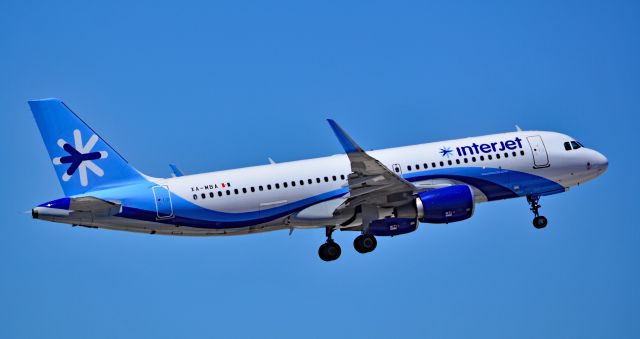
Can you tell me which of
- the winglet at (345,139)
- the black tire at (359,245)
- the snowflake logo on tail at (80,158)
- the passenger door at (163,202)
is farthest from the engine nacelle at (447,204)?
the snowflake logo on tail at (80,158)

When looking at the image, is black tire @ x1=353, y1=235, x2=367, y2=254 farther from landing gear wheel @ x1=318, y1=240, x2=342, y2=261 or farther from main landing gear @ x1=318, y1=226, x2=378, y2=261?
landing gear wheel @ x1=318, y1=240, x2=342, y2=261

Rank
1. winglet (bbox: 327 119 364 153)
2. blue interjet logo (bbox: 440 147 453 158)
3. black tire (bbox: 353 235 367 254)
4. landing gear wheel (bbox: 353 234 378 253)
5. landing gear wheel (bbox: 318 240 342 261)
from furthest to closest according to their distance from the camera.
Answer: landing gear wheel (bbox: 318 240 342 261) < blue interjet logo (bbox: 440 147 453 158) < black tire (bbox: 353 235 367 254) < landing gear wheel (bbox: 353 234 378 253) < winglet (bbox: 327 119 364 153)

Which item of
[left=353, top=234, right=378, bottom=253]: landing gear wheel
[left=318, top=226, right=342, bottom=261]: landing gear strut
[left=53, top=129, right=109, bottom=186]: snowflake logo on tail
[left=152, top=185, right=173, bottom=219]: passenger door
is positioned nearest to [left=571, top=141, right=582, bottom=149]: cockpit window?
[left=353, top=234, right=378, bottom=253]: landing gear wheel

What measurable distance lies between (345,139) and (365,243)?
28.8 feet

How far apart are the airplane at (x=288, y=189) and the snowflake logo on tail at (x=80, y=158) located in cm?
6

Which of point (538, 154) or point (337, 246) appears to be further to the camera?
point (538, 154)

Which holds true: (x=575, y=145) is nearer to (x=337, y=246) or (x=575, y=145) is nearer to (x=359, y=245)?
(x=359, y=245)

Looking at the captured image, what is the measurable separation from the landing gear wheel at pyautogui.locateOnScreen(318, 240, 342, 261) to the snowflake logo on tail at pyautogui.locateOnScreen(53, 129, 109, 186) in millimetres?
13995

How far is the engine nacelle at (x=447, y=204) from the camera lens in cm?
7138

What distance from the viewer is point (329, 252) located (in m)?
75.4

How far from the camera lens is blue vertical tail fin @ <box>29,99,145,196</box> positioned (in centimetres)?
7075

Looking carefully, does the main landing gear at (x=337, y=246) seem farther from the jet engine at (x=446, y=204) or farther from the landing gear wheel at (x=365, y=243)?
the jet engine at (x=446, y=204)

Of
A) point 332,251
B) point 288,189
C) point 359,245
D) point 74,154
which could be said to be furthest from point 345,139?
point 74,154

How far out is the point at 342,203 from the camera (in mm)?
72750
